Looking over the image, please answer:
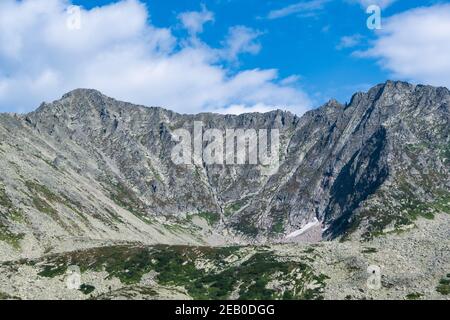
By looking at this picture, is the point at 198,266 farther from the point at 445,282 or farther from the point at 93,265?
the point at 445,282

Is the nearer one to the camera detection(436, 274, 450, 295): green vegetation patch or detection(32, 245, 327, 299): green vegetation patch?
detection(436, 274, 450, 295): green vegetation patch

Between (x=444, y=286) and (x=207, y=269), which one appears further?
(x=207, y=269)

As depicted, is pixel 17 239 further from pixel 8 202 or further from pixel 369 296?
pixel 369 296

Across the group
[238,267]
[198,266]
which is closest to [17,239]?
[198,266]

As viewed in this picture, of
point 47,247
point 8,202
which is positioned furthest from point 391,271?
point 8,202

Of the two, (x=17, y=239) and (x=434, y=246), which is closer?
(x=434, y=246)

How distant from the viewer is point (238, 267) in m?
122

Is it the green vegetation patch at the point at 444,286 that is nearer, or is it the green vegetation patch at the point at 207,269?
the green vegetation patch at the point at 444,286

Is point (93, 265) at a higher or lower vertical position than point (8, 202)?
lower

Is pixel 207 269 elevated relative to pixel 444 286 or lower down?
elevated

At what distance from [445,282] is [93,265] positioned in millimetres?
71313
